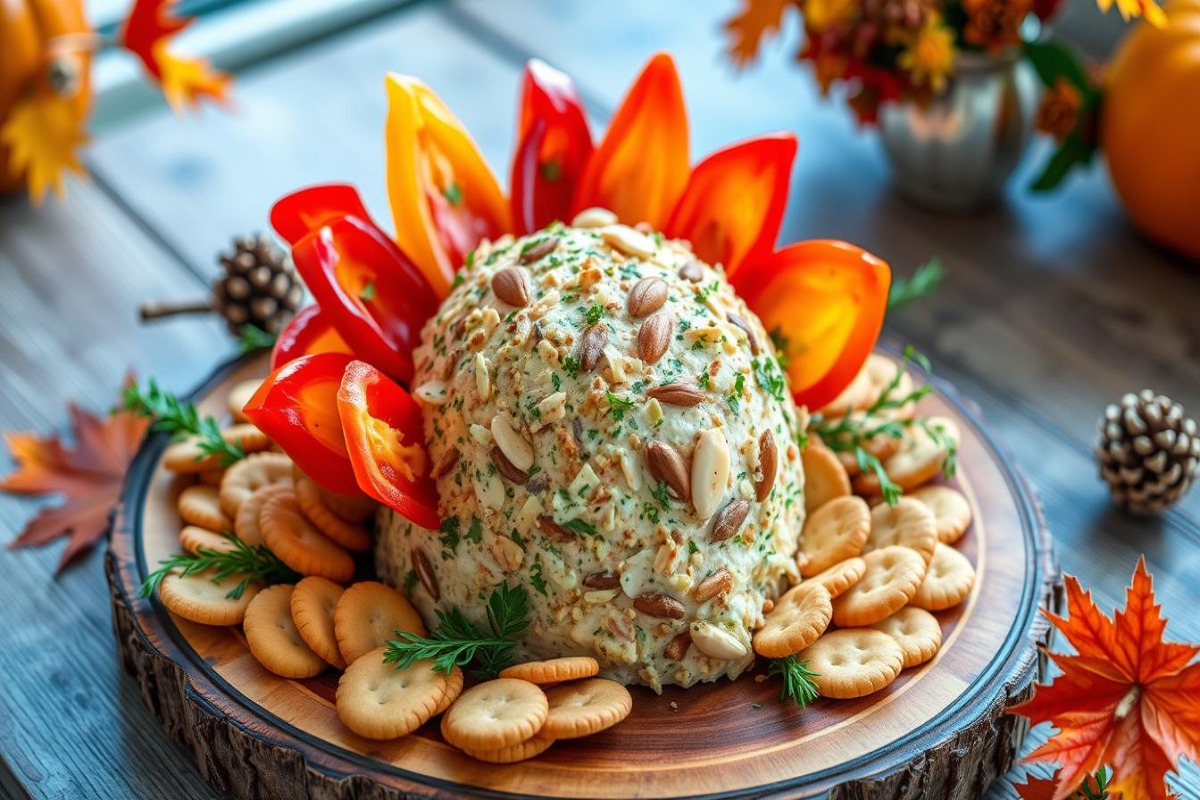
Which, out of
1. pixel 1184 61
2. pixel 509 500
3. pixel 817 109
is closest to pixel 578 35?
pixel 817 109

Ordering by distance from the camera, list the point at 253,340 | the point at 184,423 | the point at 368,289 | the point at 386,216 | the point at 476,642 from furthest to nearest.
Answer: the point at 386,216 → the point at 253,340 → the point at 184,423 → the point at 368,289 → the point at 476,642

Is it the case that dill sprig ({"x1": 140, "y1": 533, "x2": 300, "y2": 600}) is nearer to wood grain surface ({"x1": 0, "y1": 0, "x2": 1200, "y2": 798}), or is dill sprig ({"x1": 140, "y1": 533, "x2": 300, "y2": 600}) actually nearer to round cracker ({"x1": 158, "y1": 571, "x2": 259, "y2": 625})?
round cracker ({"x1": 158, "y1": 571, "x2": 259, "y2": 625})

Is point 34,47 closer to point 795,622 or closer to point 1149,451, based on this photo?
point 795,622

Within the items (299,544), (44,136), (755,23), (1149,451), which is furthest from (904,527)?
(44,136)

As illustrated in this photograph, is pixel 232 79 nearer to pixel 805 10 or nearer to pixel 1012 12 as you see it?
pixel 805 10

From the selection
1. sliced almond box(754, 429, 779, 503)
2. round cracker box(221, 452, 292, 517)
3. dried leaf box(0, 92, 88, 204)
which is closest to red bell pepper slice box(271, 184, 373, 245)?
round cracker box(221, 452, 292, 517)

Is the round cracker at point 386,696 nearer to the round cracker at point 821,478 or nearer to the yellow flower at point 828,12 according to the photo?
the round cracker at point 821,478
